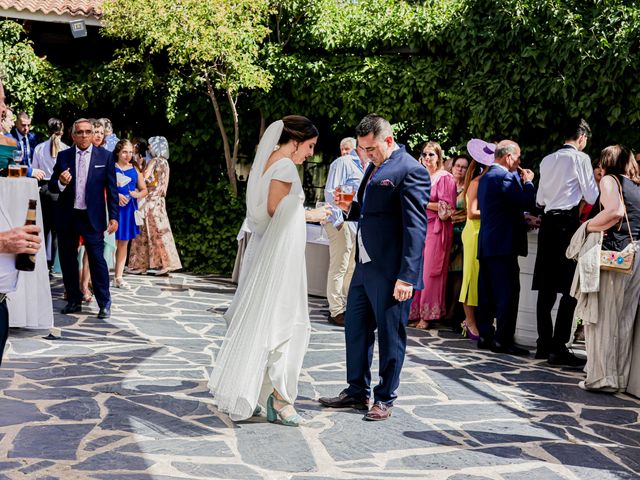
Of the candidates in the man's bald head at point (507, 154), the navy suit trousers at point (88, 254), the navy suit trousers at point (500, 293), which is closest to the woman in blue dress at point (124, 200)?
the navy suit trousers at point (88, 254)

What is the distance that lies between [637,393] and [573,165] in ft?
7.51

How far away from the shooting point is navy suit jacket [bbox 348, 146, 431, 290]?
5770mm

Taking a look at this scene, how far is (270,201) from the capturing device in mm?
5836

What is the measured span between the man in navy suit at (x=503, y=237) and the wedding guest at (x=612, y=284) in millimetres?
1269

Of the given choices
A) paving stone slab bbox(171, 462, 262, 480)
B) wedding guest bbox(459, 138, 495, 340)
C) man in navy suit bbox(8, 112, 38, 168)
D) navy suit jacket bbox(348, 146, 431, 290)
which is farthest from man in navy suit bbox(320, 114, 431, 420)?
man in navy suit bbox(8, 112, 38, 168)

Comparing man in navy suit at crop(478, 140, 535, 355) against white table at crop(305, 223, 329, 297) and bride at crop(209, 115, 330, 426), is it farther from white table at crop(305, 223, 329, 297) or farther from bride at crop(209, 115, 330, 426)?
white table at crop(305, 223, 329, 297)

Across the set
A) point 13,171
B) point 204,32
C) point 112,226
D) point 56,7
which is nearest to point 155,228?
point 204,32

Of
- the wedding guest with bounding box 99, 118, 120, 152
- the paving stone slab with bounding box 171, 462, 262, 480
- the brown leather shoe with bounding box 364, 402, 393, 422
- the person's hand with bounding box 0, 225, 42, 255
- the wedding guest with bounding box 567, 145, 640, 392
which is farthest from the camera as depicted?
the wedding guest with bounding box 99, 118, 120, 152

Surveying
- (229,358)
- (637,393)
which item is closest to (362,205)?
(229,358)

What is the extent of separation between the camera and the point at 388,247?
5.93 meters

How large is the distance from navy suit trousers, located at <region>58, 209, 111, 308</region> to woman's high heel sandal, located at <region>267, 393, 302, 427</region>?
3.92 metres

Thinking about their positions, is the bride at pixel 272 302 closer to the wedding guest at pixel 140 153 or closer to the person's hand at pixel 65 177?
the person's hand at pixel 65 177

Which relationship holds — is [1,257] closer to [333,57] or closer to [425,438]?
[425,438]

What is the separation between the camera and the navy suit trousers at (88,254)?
9234 millimetres
